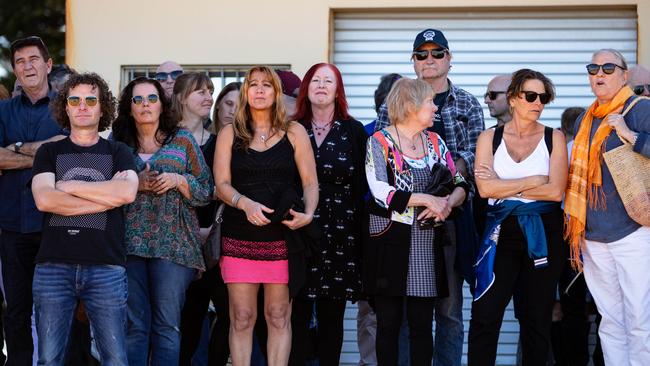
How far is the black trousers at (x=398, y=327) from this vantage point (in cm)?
599

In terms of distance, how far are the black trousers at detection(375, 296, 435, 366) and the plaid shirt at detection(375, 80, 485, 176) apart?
1.15 meters

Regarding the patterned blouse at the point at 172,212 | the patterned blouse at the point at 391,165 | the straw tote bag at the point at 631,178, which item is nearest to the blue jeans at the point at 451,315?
the patterned blouse at the point at 391,165

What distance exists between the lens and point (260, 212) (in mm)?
5844

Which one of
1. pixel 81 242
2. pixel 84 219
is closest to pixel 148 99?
pixel 84 219

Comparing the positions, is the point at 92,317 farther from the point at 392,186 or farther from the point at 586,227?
the point at 586,227

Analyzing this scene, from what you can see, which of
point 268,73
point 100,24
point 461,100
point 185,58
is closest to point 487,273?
point 461,100

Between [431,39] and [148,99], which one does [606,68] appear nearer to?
[431,39]

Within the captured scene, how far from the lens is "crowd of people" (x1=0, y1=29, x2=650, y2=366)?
231 inches

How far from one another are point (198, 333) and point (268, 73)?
191 cm

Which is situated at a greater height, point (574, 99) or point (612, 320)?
point (574, 99)

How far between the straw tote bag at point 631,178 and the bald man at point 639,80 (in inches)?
45.3

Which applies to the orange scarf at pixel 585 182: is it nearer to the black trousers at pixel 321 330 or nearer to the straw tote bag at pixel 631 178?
the straw tote bag at pixel 631 178

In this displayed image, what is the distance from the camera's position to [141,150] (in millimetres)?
6262

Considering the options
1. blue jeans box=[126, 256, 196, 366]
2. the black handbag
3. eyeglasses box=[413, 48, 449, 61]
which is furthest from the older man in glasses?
eyeglasses box=[413, 48, 449, 61]
